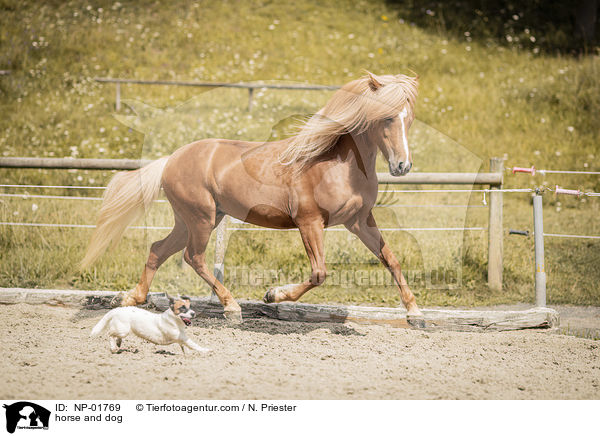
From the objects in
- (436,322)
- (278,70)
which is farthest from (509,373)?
(278,70)

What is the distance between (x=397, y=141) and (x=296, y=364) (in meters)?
1.60

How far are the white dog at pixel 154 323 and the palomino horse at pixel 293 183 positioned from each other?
0.82 metres

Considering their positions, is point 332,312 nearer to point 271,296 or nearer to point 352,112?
point 271,296

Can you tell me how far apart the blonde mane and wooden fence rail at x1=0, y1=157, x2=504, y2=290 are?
1.87 metres

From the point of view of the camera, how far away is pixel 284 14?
1623cm

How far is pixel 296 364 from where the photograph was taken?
4.14m

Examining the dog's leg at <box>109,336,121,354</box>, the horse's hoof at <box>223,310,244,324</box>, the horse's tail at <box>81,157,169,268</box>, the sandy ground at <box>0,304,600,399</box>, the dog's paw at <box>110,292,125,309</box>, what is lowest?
the sandy ground at <box>0,304,600,399</box>

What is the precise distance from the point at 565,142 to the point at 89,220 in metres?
7.71

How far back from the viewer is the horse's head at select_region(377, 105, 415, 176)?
4.16m

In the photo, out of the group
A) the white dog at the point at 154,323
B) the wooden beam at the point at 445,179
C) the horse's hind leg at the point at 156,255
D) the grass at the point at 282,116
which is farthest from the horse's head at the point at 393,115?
the grass at the point at 282,116

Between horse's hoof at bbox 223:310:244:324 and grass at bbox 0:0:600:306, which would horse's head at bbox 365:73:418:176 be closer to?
horse's hoof at bbox 223:310:244:324

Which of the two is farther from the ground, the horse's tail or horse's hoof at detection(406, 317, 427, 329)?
the horse's tail

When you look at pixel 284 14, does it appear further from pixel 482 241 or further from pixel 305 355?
pixel 305 355
